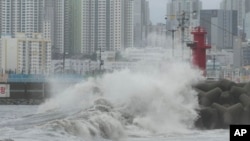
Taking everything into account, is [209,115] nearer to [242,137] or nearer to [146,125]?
[146,125]

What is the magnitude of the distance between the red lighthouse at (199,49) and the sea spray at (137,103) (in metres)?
3.88

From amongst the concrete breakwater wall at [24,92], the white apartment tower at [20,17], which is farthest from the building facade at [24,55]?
the concrete breakwater wall at [24,92]

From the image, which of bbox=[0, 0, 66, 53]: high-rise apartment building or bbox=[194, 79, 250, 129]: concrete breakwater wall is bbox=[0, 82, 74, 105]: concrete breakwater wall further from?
bbox=[0, 0, 66, 53]: high-rise apartment building

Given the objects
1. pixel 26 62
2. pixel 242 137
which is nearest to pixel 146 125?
pixel 242 137

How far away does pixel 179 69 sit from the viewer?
90.8ft

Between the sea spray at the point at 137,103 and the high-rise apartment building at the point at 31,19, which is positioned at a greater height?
the high-rise apartment building at the point at 31,19

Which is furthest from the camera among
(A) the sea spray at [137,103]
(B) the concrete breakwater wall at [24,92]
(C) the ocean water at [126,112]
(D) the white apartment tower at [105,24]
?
(D) the white apartment tower at [105,24]

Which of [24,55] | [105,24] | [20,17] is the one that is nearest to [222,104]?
[24,55]

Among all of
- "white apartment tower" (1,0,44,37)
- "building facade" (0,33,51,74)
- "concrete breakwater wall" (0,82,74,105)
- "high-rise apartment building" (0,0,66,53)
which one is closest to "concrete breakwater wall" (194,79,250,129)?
"concrete breakwater wall" (0,82,74,105)

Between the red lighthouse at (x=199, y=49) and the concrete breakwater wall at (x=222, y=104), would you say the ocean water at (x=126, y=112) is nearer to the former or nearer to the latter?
the concrete breakwater wall at (x=222, y=104)

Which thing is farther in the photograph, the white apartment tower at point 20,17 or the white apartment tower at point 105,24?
the white apartment tower at point 20,17

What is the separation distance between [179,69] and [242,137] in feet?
55.1

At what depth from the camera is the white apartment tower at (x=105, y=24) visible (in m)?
115

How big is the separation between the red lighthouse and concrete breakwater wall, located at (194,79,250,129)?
234 inches
